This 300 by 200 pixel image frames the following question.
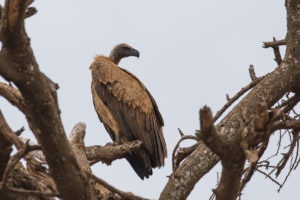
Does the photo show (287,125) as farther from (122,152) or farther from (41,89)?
(122,152)

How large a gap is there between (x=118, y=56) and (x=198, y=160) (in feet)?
16.7

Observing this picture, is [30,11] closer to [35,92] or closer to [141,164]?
[35,92]

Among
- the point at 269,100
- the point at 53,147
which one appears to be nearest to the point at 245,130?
the point at 53,147

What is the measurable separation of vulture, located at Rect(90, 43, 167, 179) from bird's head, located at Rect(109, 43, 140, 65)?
3.90 ft

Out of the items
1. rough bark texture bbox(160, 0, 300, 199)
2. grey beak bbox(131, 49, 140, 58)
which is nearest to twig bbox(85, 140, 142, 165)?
rough bark texture bbox(160, 0, 300, 199)

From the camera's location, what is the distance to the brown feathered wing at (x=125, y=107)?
289 inches

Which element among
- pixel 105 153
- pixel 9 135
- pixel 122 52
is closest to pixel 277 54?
pixel 105 153

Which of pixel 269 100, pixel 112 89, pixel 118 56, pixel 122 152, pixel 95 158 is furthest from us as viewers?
pixel 118 56

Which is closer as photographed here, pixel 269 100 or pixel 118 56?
pixel 269 100

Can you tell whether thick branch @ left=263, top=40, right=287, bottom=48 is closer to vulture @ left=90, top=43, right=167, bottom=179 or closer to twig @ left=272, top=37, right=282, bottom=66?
twig @ left=272, top=37, right=282, bottom=66

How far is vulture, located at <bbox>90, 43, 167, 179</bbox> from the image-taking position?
7137 mm

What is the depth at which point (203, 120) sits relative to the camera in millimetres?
2887

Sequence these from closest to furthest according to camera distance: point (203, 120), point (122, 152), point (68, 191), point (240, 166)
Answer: point (203, 120), point (240, 166), point (68, 191), point (122, 152)

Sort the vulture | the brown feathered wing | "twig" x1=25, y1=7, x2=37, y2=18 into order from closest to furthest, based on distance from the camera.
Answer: "twig" x1=25, y1=7, x2=37, y2=18 < the vulture < the brown feathered wing
